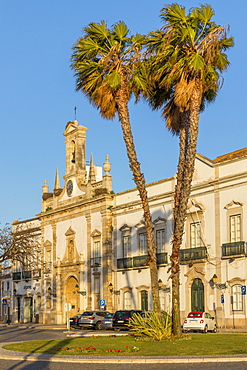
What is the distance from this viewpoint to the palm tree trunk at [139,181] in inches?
1023

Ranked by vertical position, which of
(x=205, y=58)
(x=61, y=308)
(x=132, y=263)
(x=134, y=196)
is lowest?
(x=61, y=308)

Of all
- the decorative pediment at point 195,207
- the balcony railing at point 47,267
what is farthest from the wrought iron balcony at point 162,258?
the balcony railing at point 47,267

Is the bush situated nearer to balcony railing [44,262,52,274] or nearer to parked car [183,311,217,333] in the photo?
parked car [183,311,217,333]

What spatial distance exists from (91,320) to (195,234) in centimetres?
874

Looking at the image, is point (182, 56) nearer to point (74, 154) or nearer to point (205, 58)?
point (205, 58)

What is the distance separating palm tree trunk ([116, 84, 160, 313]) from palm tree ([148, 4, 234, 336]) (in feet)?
3.17

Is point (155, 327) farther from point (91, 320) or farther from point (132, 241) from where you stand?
point (132, 241)

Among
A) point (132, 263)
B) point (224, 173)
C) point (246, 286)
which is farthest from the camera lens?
point (132, 263)

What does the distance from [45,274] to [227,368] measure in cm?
4319

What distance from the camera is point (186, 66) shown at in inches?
1024

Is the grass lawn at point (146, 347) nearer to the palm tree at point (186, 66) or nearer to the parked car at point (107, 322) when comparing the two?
the palm tree at point (186, 66)

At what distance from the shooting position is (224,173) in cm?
3809

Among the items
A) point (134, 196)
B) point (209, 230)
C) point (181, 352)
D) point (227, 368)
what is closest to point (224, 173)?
point (209, 230)

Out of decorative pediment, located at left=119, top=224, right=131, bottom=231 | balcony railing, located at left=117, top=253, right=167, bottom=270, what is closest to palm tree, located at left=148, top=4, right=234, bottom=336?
balcony railing, located at left=117, top=253, right=167, bottom=270
